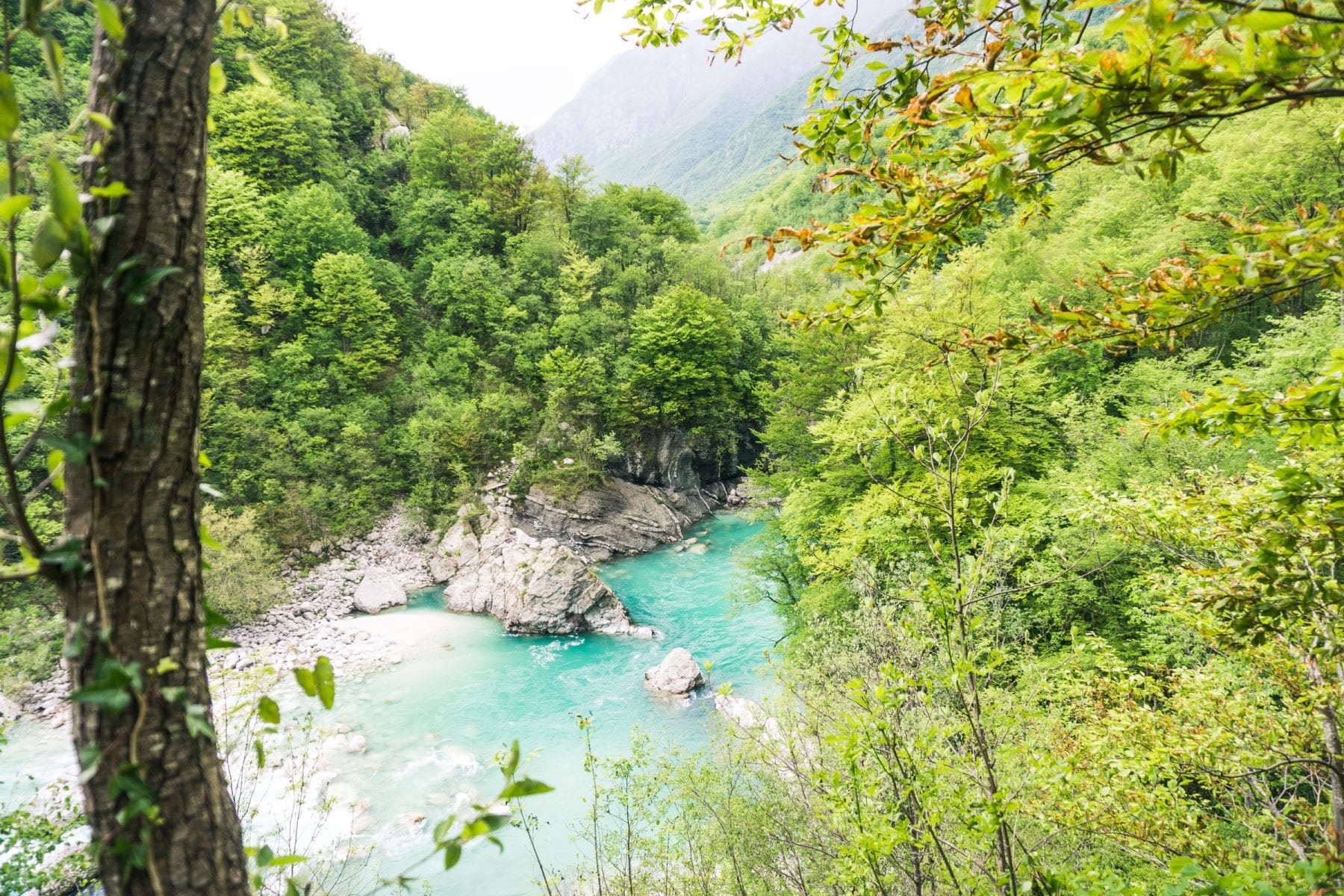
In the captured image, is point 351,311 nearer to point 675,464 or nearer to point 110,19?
point 675,464

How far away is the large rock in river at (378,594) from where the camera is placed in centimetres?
1669

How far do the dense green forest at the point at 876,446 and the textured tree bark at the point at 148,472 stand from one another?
0.12m

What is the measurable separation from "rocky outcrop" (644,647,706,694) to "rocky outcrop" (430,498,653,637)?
2.15 metres

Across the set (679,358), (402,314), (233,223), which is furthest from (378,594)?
(233,223)

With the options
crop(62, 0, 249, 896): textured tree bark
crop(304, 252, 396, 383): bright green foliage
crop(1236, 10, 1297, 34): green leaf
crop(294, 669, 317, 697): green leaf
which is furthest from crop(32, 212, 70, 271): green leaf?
crop(304, 252, 396, 383): bright green foliage

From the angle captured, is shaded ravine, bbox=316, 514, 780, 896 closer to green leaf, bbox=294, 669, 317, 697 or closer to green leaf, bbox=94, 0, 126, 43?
green leaf, bbox=294, 669, 317, 697

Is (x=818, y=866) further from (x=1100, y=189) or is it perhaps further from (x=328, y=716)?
(x=1100, y=189)

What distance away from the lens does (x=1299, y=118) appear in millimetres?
14125

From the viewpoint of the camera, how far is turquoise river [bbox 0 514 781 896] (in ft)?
28.2

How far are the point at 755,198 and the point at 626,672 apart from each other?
245ft

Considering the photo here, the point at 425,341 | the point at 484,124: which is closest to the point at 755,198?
the point at 484,124

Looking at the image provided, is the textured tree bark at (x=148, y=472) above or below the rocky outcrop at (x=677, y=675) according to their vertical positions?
above

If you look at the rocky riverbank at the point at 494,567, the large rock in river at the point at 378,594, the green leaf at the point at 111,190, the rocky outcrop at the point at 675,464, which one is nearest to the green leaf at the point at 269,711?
the green leaf at the point at 111,190

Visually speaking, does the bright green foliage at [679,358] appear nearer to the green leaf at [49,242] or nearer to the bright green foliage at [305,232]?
the bright green foliage at [305,232]
